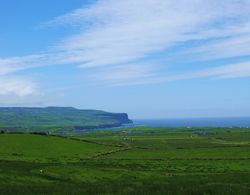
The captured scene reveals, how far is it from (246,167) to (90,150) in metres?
46.1

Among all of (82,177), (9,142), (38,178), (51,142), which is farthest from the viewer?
(51,142)

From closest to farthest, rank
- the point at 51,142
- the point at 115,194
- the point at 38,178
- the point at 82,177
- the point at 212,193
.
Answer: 1. the point at 115,194
2. the point at 212,193
3. the point at 38,178
4. the point at 82,177
5. the point at 51,142

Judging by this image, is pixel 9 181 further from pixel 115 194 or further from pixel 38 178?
pixel 115 194

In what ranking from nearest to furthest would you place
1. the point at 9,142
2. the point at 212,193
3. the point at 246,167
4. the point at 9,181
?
the point at 212,193, the point at 9,181, the point at 246,167, the point at 9,142

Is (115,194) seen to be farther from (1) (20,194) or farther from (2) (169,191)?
(1) (20,194)

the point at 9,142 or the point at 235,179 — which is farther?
the point at 9,142

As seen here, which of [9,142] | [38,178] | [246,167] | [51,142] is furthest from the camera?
[51,142]

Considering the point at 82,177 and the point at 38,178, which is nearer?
the point at 38,178

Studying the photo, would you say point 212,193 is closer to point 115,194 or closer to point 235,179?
point 115,194

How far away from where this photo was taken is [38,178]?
4478 centimetres

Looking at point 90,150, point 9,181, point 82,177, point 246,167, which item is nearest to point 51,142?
point 90,150

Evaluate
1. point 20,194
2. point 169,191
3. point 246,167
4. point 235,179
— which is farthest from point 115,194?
point 246,167

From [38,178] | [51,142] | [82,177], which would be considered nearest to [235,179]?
[82,177]

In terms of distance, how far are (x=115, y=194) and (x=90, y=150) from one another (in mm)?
81163
